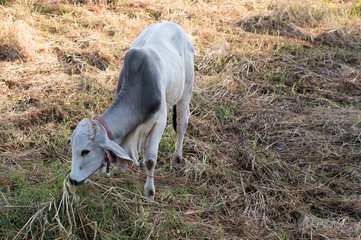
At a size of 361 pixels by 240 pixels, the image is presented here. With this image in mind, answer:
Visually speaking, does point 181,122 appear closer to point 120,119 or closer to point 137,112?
point 137,112

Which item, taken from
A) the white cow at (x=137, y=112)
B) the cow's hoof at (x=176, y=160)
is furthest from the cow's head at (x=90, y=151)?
the cow's hoof at (x=176, y=160)

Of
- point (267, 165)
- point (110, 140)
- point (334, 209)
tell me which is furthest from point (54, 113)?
point (334, 209)

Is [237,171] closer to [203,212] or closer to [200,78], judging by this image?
[203,212]

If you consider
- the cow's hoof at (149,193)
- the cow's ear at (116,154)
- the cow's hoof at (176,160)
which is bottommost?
the cow's hoof at (176,160)

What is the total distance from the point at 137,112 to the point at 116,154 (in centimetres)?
43

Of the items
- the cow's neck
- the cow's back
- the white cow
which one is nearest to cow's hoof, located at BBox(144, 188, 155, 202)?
the white cow

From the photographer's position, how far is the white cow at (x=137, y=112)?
2430 millimetres

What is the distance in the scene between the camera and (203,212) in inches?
119

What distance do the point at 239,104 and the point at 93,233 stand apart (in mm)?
2676

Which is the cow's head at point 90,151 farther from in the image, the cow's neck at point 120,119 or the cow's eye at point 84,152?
the cow's neck at point 120,119

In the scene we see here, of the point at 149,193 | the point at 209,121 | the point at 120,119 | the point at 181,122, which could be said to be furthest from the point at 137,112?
the point at 209,121

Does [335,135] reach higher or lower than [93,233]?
lower

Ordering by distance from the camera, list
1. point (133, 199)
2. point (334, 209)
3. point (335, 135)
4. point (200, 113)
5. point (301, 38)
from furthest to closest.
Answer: point (301, 38) → point (200, 113) → point (335, 135) → point (334, 209) → point (133, 199)

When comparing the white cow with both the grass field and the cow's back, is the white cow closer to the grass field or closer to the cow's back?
the cow's back
